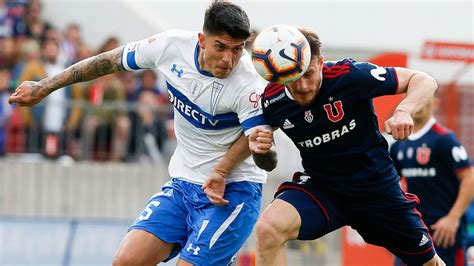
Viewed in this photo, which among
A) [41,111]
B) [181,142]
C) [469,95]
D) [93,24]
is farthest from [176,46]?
[93,24]

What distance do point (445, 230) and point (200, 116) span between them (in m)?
3.18

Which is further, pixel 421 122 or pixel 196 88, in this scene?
pixel 421 122

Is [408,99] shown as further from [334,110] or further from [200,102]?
[200,102]

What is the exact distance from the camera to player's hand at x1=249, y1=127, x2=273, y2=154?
273 inches

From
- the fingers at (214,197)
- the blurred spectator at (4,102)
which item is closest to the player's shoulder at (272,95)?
the fingers at (214,197)

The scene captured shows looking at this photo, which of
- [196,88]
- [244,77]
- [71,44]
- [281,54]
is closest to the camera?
[281,54]

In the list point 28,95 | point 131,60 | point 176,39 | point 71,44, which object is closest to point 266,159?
point 176,39

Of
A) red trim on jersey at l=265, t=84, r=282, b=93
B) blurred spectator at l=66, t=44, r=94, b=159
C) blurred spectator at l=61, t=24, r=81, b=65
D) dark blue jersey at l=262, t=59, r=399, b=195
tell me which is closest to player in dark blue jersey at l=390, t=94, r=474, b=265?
dark blue jersey at l=262, t=59, r=399, b=195

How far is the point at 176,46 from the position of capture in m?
7.77

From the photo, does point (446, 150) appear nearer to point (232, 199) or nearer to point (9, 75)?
point (232, 199)

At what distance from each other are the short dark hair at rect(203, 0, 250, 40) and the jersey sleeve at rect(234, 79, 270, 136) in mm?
418

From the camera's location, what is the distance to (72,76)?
791cm

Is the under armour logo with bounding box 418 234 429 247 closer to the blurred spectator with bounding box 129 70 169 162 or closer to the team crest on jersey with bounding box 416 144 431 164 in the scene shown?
the team crest on jersey with bounding box 416 144 431 164

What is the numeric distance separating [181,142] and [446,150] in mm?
3022
